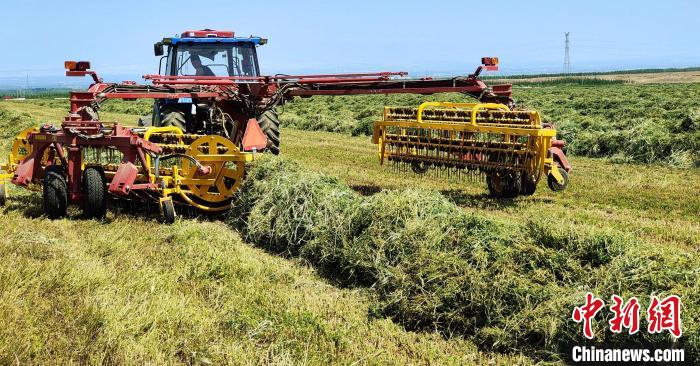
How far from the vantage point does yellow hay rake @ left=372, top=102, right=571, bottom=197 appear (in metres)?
7.30

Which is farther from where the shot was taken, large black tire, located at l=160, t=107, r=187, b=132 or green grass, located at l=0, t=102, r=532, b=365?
large black tire, located at l=160, t=107, r=187, b=132

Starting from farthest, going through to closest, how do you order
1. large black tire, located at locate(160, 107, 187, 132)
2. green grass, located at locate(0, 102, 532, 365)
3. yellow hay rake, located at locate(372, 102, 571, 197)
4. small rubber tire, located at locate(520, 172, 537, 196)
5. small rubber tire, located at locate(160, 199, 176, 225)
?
1. large black tire, located at locate(160, 107, 187, 132)
2. small rubber tire, located at locate(520, 172, 537, 196)
3. yellow hay rake, located at locate(372, 102, 571, 197)
4. small rubber tire, located at locate(160, 199, 176, 225)
5. green grass, located at locate(0, 102, 532, 365)

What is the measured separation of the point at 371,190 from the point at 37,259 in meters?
4.81

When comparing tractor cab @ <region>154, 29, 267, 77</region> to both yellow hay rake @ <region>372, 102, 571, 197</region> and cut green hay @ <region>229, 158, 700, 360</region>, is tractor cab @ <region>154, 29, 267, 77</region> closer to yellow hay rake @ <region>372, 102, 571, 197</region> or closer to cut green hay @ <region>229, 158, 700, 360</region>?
yellow hay rake @ <region>372, 102, 571, 197</region>

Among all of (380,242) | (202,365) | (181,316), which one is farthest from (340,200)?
(202,365)

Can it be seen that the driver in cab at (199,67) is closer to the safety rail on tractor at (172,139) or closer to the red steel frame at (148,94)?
the safety rail on tractor at (172,139)

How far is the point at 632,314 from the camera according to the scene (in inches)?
134

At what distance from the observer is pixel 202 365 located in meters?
3.30

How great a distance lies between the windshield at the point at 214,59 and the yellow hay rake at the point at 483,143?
2.79 meters

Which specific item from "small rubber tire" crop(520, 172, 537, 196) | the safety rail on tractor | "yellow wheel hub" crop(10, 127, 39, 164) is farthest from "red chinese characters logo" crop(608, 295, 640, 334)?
"yellow wheel hub" crop(10, 127, 39, 164)

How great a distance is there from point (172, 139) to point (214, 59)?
9.00 ft

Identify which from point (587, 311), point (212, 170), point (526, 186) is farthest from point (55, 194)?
point (526, 186)
